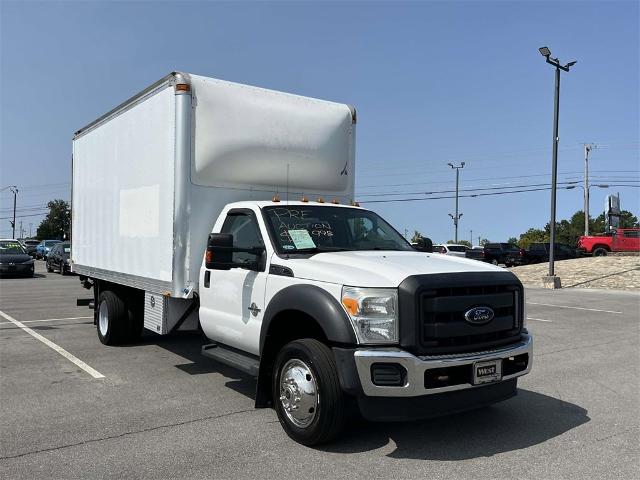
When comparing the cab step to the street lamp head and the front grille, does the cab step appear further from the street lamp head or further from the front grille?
the street lamp head

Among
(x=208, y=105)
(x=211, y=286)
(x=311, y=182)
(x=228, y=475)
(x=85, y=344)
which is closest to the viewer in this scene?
(x=228, y=475)

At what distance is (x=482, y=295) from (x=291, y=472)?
1934 millimetres

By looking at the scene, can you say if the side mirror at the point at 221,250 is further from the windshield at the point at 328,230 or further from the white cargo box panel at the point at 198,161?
the white cargo box panel at the point at 198,161

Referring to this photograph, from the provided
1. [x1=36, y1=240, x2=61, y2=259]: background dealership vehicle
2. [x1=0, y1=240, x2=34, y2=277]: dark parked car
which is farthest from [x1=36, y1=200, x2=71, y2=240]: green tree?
[x1=0, y1=240, x2=34, y2=277]: dark parked car

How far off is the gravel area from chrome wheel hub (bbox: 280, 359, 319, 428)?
20.4 meters

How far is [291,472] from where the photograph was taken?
3.88m

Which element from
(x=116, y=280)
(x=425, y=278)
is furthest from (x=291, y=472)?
(x=116, y=280)

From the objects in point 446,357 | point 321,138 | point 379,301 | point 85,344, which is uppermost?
point 321,138

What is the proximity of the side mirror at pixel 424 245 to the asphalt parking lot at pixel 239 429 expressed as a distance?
5.99 feet

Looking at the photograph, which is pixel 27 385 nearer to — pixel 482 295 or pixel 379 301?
pixel 379 301

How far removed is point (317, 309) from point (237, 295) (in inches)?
55.3

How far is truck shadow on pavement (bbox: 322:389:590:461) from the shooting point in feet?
14.2

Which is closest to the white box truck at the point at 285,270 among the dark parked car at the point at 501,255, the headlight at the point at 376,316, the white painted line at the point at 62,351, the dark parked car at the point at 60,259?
the headlight at the point at 376,316

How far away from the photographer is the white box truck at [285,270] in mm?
4031
